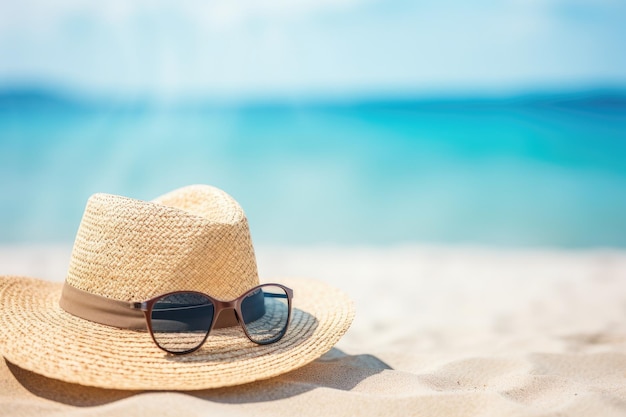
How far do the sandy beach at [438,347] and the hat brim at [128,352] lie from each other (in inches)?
3.4

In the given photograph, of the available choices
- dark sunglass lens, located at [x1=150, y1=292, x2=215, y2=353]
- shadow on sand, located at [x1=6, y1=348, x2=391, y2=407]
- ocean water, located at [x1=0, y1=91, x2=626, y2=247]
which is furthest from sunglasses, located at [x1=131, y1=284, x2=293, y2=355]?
ocean water, located at [x1=0, y1=91, x2=626, y2=247]

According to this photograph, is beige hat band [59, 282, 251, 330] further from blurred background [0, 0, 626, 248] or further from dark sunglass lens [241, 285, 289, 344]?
blurred background [0, 0, 626, 248]

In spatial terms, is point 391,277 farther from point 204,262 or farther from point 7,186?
point 7,186

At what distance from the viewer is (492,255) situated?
751 cm

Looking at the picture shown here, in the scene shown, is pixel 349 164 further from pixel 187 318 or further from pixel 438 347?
pixel 187 318

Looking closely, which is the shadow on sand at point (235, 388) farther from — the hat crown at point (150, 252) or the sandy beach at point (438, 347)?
the hat crown at point (150, 252)

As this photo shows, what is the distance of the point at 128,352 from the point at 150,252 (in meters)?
0.35

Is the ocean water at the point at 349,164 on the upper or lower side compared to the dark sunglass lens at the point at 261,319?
upper

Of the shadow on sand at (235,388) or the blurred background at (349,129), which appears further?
the blurred background at (349,129)

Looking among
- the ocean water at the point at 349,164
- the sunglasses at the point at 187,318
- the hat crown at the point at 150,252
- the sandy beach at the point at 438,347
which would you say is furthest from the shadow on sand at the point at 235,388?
the ocean water at the point at 349,164

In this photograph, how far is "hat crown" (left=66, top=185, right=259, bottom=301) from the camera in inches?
88.5

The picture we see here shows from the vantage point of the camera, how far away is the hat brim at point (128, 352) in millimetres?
2027

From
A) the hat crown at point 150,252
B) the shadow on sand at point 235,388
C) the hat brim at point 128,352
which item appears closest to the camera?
the hat brim at point 128,352

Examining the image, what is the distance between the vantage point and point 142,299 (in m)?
2.23
